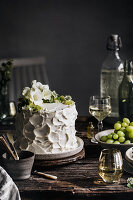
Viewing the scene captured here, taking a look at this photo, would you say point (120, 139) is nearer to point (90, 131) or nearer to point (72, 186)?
point (90, 131)

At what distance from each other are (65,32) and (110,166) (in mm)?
3603

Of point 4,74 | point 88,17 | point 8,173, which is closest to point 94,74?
Answer: point 88,17

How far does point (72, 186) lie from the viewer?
4.17ft

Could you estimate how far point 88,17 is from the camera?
468cm

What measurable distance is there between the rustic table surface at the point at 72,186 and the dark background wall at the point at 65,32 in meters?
3.35

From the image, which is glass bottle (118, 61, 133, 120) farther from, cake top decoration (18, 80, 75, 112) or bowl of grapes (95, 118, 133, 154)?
cake top decoration (18, 80, 75, 112)

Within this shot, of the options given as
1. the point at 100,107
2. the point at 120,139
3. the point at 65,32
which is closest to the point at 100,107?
the point at 100,107

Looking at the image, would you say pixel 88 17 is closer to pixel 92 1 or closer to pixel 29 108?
pixel 92 1

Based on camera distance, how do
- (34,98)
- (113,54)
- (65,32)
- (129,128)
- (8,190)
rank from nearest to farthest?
(8,190)
(34,98)
(129,128)
(113,54)
(65,32)

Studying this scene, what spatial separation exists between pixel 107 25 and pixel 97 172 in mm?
3554

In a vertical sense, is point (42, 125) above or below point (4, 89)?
Answer: below

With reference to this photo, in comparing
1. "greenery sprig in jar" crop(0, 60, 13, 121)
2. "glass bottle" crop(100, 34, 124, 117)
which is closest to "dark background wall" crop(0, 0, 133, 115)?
"glass bottle" crop(100, 34, 124, 117)

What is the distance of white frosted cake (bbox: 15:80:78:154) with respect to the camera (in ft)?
4.81

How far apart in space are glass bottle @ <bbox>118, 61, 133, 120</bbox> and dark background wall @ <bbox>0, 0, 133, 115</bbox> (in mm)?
2595
